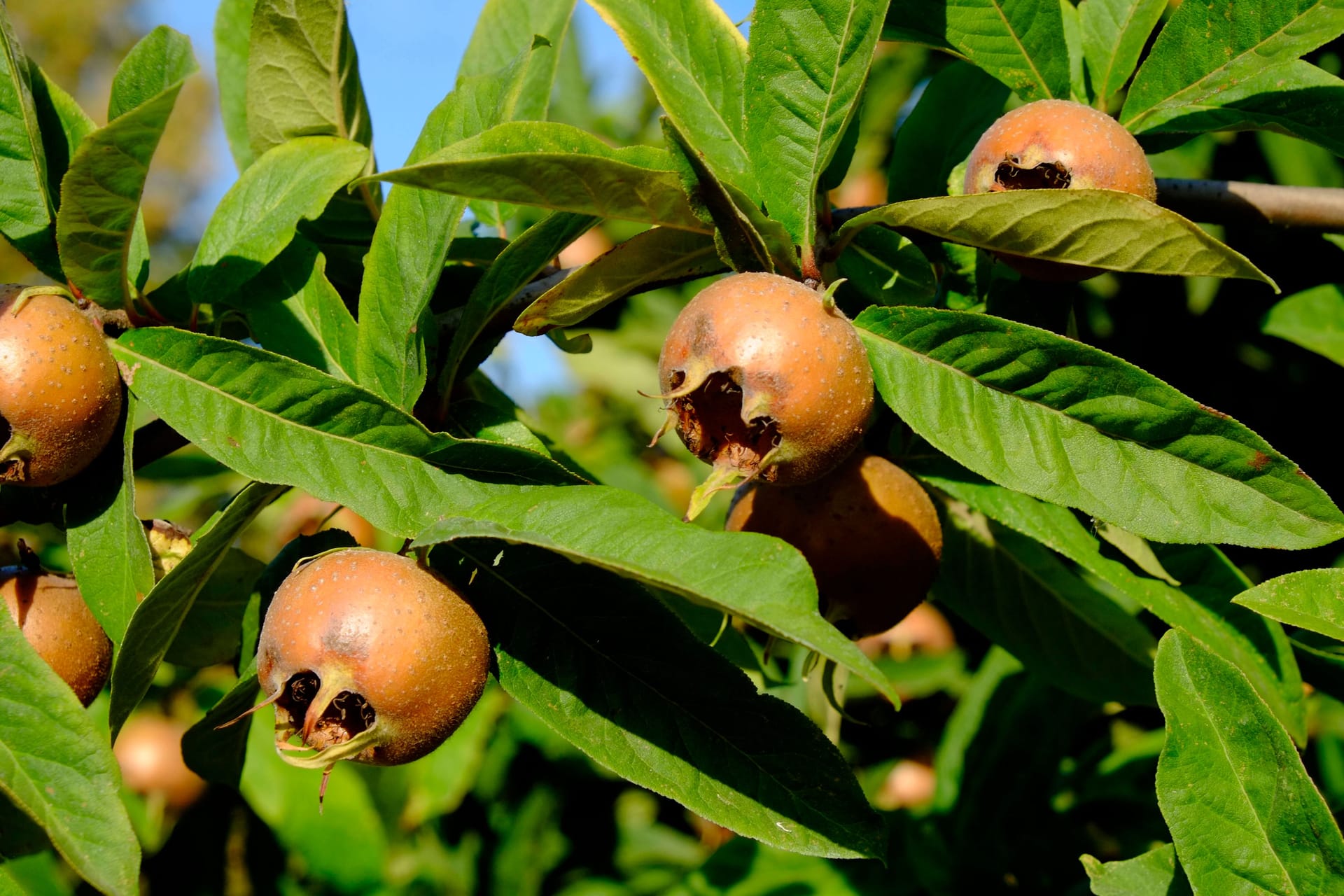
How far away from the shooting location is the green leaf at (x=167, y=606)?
1122mm

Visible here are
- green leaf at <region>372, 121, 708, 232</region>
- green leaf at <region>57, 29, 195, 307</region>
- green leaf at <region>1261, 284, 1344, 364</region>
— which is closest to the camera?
green leaf at <region>372, 121, 708, 232</region>

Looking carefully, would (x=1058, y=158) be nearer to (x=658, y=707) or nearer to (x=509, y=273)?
(x=509, y=273)

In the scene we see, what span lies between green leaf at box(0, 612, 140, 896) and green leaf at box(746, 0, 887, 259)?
873 millimetres

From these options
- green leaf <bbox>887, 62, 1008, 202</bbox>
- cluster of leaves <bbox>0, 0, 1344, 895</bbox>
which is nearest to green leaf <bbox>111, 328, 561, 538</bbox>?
cluster of leaves <bbox>0, 0, 1344, 895</bbox>

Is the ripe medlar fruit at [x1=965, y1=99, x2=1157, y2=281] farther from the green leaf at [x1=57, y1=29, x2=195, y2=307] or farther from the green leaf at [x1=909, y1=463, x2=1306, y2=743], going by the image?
the green leaf at [x1=57, y1=29, x2=195, y2=307]

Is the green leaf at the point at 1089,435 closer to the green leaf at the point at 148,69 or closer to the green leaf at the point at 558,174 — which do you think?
the green leaf at the point at 558,174

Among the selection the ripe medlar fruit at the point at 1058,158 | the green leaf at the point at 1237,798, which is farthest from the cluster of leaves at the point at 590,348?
the ripe medlar fruit at the point at 1058,158

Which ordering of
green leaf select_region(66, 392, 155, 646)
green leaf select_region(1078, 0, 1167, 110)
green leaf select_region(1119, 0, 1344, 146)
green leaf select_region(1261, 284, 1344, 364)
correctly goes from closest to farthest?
green leaf select_region(66, 392, 155, 646), green leaf select_region(1119, 0, 1344, 146), green leaf select_region(1078, 0, 1167, 110), green leaf select_region(1261, 284, 1344, 364)

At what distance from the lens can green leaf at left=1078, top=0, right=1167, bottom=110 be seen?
153 centimetres

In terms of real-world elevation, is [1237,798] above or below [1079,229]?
below

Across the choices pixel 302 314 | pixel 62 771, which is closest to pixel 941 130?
pixel 302 314

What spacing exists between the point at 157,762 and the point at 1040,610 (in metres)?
2.87

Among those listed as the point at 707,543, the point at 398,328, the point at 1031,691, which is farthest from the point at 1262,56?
the point at 1031,691

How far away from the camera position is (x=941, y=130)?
1591 millimetres
